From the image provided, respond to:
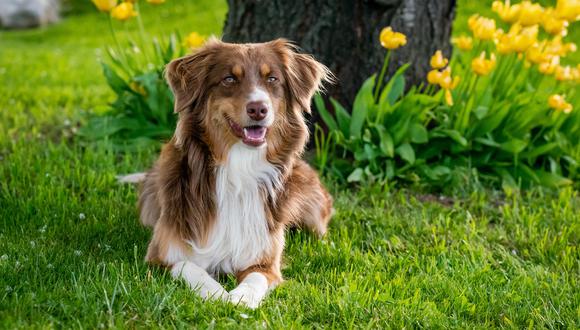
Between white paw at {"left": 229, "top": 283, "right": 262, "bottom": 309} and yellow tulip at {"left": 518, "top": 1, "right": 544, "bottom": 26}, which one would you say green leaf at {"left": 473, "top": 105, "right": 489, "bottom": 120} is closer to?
yellow tulip at {"left": 518, "top": 1, "right": 544, "bottom": 26}

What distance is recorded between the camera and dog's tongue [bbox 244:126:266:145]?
13.1 feet

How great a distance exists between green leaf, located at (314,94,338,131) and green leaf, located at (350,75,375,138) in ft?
0.57

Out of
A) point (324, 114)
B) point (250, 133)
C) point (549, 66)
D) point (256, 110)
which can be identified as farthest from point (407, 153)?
point (256, 110)

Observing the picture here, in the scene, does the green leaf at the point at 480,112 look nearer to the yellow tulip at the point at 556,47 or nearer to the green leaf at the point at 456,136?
the green leaf at the point at 456,136

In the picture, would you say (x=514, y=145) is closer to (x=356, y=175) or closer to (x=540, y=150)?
(x=540, y=150)

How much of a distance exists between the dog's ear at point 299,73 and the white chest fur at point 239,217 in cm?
42

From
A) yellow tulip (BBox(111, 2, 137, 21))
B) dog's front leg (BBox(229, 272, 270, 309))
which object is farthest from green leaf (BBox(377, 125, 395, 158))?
yellow tulip (BBox(111, 2, 137, 21))

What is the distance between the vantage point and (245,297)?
12.3 ft

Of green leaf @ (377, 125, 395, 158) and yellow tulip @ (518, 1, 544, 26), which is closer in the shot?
yellow tulip @ (518, 1, 544, 26)

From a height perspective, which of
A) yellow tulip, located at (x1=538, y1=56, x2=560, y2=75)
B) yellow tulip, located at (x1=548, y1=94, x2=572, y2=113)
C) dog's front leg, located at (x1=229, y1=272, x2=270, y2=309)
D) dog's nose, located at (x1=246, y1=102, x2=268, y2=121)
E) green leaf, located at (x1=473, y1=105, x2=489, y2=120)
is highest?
dog's nose, located at (x1=246, y1=102, x2=268, y2=121)

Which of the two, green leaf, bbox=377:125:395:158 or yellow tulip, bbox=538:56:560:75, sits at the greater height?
yellow tulip, bbox=538:56:560:75

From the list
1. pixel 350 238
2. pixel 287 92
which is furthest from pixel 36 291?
pixel 350 238

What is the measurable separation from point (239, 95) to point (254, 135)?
0.23m

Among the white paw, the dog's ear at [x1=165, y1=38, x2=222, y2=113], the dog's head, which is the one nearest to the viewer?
the white paw
